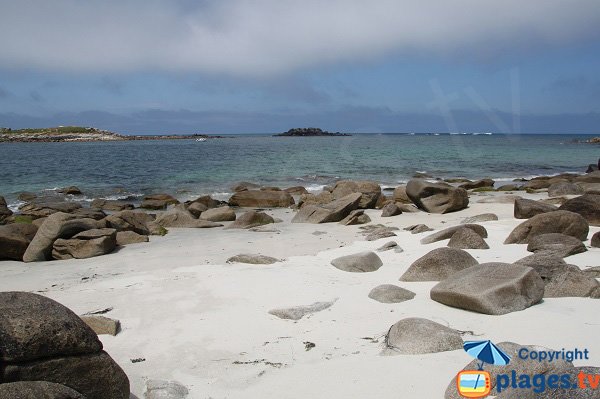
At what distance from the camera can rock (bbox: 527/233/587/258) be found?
7.25 meters

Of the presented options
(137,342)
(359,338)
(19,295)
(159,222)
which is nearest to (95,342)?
(19,295)

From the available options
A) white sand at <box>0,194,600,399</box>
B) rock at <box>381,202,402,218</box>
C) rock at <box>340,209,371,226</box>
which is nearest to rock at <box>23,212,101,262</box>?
white sand at <box>0,194,600,399</box>

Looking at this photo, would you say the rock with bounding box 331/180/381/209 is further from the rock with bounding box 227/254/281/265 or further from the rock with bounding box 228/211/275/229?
the rock with bounding box 227/254/281/265

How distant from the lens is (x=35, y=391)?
2.98m

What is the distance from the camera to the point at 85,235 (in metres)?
10.7

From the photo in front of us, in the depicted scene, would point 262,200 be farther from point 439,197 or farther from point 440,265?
point 440,265

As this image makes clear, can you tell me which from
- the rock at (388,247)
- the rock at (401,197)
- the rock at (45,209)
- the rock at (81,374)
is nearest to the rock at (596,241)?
the rock at (388,247)

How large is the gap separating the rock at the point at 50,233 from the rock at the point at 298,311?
6783 mm

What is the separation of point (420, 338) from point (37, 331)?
10.2 ft

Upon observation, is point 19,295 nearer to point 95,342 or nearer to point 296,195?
point 95,342

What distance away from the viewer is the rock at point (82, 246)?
409 inches

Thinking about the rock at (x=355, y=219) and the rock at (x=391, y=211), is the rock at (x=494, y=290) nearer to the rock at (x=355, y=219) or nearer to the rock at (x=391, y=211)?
the rock at (x=355, y=219)

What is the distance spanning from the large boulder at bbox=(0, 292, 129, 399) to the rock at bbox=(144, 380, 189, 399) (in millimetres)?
312

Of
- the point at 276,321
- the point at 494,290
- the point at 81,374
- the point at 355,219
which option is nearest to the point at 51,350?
the point at 81,374
